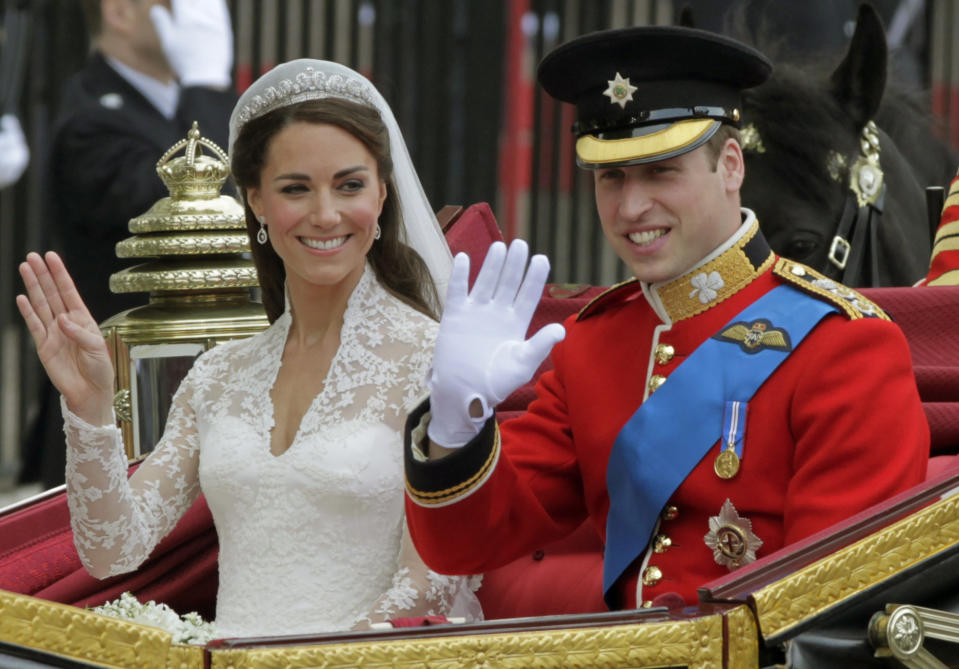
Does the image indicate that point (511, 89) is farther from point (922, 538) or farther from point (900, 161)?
point (922, 538)

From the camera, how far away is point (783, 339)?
73.2 inches

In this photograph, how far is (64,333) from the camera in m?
1.93

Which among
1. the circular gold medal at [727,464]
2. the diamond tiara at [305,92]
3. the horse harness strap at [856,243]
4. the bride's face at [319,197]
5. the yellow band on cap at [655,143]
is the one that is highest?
the diamond tiara at [305,92]

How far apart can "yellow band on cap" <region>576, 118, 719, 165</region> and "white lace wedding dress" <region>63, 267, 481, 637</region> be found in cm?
46

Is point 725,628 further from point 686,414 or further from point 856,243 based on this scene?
point 856,243

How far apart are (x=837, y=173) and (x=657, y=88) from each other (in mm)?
1297

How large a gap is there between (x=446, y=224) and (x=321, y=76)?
1.76 feet

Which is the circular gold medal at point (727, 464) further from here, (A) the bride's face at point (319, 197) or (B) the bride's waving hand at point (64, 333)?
(B) the bride's waving hand at point (64, 333)

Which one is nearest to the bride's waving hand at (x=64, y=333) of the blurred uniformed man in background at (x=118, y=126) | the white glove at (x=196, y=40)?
the blurred uniformed man in background at (x=118, y=126)

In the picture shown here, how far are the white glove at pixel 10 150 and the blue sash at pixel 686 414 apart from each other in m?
4.42

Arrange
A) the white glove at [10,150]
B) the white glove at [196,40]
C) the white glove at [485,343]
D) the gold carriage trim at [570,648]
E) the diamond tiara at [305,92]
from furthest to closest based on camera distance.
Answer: the white glove at [10,150], the white glove at [196,40], the diamond tiara at [305,92], the white glove at [485,343], the gold carriage trim at [570,648]

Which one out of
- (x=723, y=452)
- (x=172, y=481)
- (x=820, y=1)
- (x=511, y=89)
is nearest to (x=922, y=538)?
(x=723, y=452)

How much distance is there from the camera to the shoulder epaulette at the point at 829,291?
6.10ft

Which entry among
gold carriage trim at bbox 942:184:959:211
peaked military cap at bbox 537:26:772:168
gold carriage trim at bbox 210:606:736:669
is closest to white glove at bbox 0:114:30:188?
gold carriage trim at bbox 942:184:959:211
